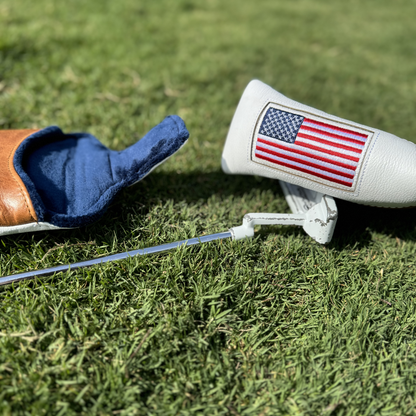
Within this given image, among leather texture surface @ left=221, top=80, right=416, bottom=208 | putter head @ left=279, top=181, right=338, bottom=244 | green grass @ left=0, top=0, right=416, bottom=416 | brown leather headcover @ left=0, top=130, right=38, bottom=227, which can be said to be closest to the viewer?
green grass @ left=0, top=0, right=416, bottom=416

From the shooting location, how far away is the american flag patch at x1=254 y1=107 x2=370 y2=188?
71.1 inches

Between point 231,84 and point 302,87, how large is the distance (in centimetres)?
73

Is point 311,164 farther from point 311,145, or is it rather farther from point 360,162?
point 360,162

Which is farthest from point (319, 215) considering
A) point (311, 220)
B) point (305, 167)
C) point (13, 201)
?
point (13, 201)

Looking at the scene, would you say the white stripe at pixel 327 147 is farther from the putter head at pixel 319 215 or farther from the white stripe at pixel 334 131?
the putter head at pixel 319 215

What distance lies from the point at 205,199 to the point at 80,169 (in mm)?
775

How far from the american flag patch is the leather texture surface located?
3 cm

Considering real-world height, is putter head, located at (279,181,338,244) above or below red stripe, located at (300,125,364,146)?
below

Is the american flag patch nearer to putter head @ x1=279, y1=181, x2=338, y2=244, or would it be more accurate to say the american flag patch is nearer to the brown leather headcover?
putter head @ x1=279, y1=181, x2=338, y2=244

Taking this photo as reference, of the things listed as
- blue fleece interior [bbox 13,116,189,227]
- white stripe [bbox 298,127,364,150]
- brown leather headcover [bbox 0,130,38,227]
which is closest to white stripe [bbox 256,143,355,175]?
white stripe [bbox 298,127,364,150]

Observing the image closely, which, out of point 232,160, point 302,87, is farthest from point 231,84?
point 232,160

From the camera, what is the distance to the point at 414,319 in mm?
1765

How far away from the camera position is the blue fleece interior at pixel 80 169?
1781 millimetres

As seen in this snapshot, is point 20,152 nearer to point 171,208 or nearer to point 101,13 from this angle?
point 171,208
